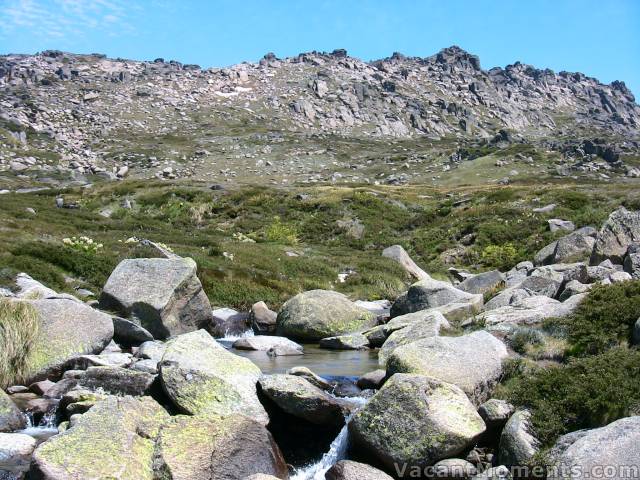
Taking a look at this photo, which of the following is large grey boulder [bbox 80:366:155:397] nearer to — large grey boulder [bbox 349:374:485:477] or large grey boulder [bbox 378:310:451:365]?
large grey boulder [bbox 349:374:485:477]

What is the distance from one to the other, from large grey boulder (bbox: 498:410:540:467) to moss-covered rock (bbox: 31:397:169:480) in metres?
5.69

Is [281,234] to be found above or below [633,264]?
above

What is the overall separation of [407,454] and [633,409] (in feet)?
12.2

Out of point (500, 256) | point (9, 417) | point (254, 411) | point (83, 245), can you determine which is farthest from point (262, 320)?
point (500, 256)

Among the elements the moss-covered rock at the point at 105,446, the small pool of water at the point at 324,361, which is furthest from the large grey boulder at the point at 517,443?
the small pool of water at the point at 324,361

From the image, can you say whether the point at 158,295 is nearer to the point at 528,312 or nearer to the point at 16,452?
the point at 16,452

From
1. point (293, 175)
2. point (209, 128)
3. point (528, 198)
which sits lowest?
point (528, 198)

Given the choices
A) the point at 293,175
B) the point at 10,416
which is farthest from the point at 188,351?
the point at 293,175

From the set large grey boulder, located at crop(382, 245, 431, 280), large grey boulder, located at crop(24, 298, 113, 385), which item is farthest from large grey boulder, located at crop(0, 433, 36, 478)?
large grey boulder, located at crop(382, 245, 431, 280)

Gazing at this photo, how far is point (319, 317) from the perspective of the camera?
70.8ft

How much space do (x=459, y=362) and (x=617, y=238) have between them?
1798 centimetres

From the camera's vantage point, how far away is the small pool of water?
637 inches

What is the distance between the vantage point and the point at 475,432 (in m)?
10.1

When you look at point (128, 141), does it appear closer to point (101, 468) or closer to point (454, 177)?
point (454, 177)
